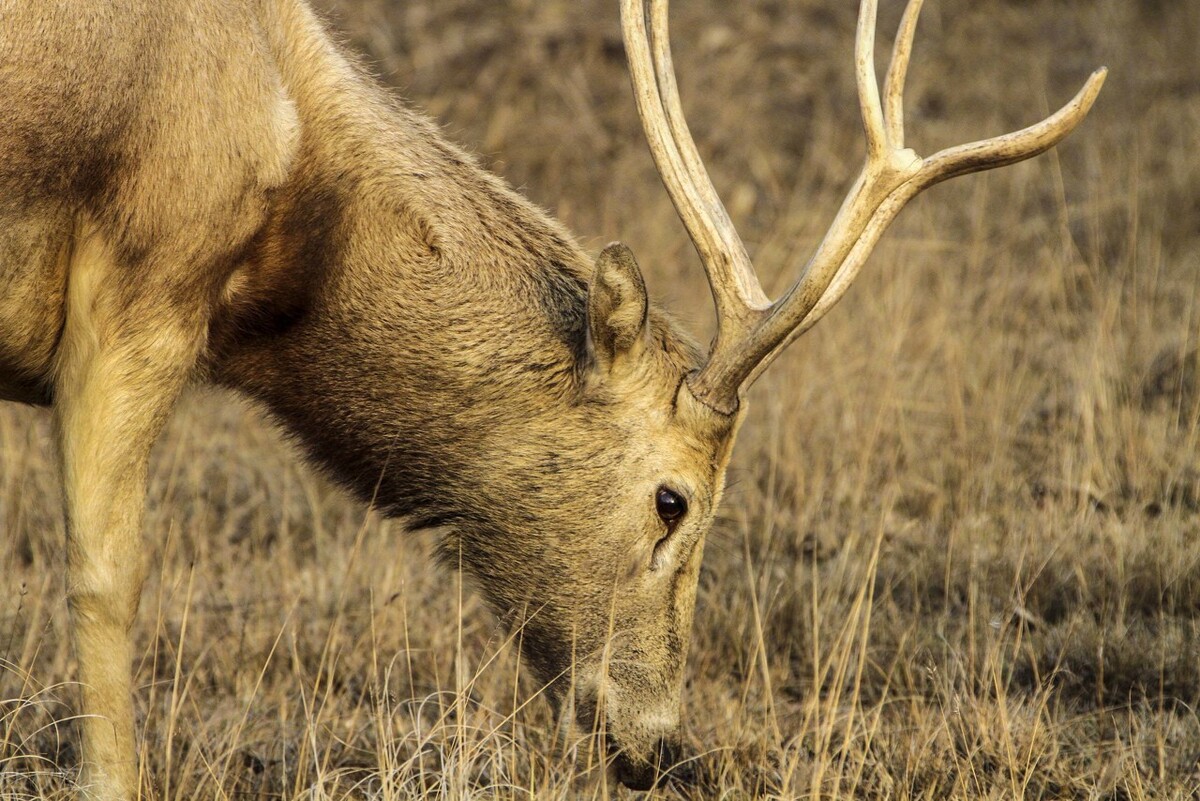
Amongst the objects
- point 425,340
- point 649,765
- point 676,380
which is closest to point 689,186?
point 676,380

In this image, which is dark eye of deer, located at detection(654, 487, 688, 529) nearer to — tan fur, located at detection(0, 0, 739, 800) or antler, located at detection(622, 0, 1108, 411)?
tan fur, located at detection(0, 0, 739, 800)

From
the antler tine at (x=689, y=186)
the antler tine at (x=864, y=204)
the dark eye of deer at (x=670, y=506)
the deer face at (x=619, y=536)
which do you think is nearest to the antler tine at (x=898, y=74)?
the antler tine at (x=864, y=204)

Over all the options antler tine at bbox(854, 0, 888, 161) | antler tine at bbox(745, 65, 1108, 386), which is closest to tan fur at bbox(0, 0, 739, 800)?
antler tine at bbox(745, 65, 1108, 386)

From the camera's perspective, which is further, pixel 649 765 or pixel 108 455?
pixel 649 765

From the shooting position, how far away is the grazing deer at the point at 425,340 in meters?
3.78

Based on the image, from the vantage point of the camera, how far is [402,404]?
4.27 m

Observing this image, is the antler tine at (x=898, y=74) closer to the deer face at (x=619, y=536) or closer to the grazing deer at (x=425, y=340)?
the grazing deer at (x=425, y=340)

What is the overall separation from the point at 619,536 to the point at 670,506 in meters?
0.18

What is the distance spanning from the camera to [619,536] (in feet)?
13.9

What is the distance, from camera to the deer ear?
3.98 metres

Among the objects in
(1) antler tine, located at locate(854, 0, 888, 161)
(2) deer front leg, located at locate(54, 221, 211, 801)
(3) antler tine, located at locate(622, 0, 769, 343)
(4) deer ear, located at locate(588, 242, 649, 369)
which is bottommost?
(2) deer front leg, located at locate(54, 221, 211, 801)

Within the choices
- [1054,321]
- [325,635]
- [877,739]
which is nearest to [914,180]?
[877,739]

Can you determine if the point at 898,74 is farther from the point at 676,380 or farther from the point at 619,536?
the point at 619,536

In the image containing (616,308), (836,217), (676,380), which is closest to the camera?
(616,308)
